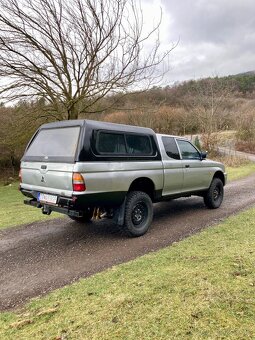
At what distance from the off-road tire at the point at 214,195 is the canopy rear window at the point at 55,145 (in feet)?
13.1

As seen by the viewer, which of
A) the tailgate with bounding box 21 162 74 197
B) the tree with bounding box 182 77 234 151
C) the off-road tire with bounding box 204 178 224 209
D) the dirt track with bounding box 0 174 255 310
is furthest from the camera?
the tree with bounding box 182 77 234 151

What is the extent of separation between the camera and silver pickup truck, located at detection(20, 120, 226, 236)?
4.45 metres

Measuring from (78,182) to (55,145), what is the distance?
38.1 inches

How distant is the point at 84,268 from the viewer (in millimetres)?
4016

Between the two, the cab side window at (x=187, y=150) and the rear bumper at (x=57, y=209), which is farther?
the cab side window at (x=187, y=150)

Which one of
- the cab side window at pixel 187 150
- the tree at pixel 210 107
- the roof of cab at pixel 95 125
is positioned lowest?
the cab side window at pixel 187 150

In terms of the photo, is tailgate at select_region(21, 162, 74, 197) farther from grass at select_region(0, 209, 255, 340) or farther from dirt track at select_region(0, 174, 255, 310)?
grass at select_region(0, 209, 255, 340)

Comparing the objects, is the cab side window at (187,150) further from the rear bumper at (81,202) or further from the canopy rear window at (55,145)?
the canopy rear window at (55,145)

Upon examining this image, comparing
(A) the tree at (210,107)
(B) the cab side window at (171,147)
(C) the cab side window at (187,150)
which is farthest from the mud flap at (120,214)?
(A) the tree at (210,107)

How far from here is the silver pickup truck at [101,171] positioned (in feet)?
14.6

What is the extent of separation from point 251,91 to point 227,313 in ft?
163

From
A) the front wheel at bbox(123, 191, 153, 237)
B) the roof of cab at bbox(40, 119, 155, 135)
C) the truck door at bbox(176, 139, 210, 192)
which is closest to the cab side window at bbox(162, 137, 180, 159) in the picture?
Result: the truck door at bbox(176, 139, 210, 192)

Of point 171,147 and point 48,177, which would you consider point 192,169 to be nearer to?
point 171,147

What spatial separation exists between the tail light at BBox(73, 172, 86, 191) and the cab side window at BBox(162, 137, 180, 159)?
7.77 feet
